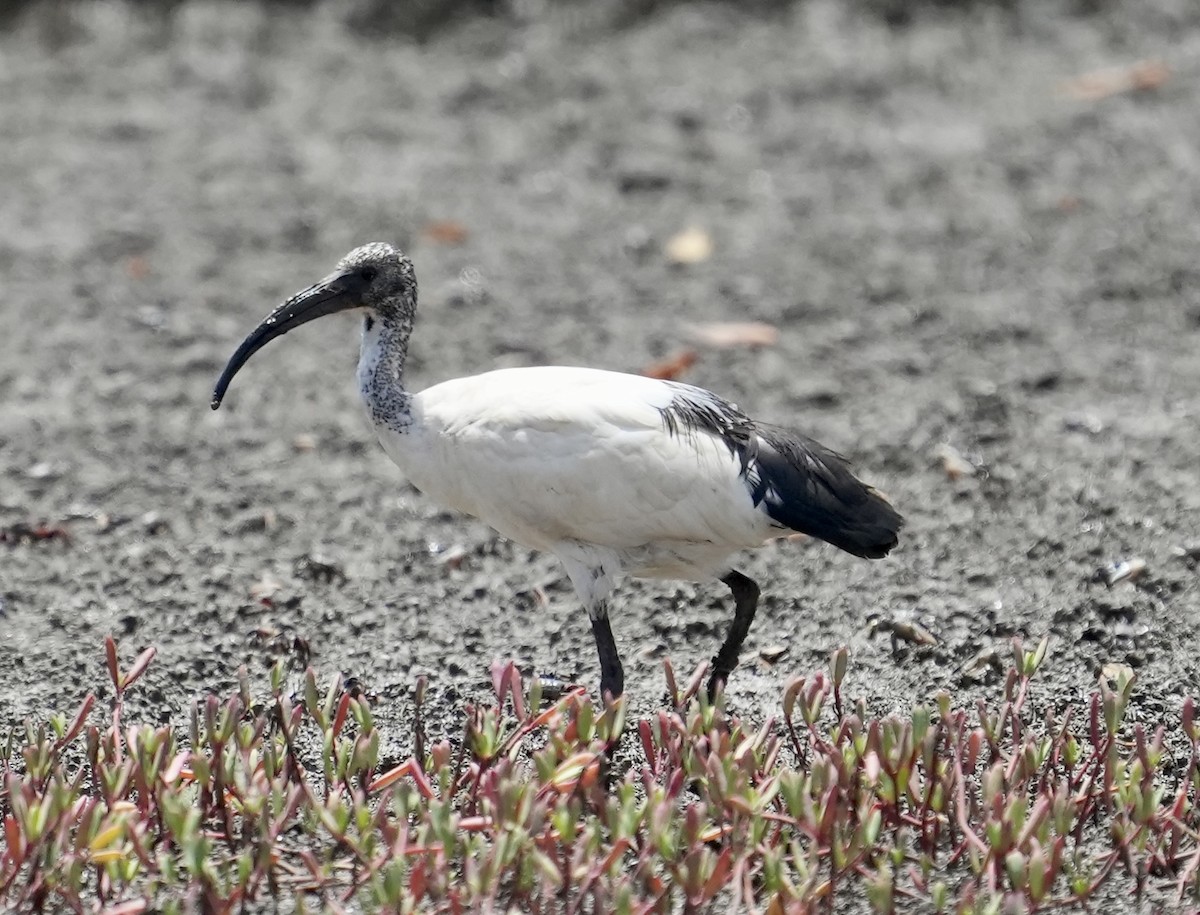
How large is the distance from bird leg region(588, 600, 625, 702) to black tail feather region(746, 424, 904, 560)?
527mm

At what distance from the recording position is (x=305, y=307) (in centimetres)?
512

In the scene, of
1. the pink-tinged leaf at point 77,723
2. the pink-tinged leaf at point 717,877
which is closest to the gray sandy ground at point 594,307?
the pink-tinged leaf at point 77,723

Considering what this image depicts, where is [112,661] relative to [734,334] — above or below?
below

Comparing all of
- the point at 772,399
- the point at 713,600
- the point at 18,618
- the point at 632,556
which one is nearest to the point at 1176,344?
the point at 772,399

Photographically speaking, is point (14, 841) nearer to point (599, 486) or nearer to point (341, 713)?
point (341, 713)

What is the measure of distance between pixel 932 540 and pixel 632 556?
145cm

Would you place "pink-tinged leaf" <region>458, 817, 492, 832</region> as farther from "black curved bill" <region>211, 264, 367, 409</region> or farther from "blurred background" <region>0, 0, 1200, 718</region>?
"black curved bill" <region>211, 264, 367, 409</region>

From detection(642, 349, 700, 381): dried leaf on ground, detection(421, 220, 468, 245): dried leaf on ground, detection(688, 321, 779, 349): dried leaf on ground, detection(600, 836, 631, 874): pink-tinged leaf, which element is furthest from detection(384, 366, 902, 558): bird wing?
detection(421, 220, 468, 245): dried leaf on ground

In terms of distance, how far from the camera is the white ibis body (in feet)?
15.7

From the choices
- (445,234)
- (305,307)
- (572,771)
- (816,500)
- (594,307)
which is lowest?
(572,771)

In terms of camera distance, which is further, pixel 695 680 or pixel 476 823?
pixel 695 680

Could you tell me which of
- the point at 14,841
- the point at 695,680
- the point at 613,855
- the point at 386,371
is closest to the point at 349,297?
the point at 386,371

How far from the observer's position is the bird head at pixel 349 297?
5.11 metres

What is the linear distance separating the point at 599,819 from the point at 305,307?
176 cm
